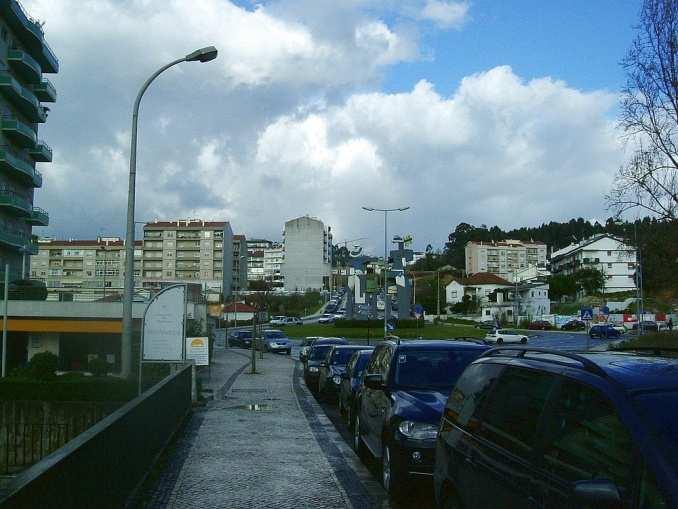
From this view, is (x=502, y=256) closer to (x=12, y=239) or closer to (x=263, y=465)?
(x=12, y=239)

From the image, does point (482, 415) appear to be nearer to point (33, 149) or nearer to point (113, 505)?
point (113, 505)

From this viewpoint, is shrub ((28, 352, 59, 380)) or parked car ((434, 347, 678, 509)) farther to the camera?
shrub ((28, 352, 59, 380))

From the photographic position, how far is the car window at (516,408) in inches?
170

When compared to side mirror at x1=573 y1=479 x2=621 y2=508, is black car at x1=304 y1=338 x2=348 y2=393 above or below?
below

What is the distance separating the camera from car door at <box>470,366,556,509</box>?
13.8ft

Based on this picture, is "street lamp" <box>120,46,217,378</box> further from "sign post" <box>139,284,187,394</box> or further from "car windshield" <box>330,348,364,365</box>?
"car windshield" <box>330,348,364,365</box>

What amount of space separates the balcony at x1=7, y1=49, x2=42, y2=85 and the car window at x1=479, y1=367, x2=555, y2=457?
56717 millimetres

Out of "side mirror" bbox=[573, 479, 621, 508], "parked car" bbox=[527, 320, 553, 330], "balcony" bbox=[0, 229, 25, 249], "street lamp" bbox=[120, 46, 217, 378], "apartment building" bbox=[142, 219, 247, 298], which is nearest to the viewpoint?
"side mirror" bbox=[573, 479, 621, 508]

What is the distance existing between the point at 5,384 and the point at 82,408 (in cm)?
935

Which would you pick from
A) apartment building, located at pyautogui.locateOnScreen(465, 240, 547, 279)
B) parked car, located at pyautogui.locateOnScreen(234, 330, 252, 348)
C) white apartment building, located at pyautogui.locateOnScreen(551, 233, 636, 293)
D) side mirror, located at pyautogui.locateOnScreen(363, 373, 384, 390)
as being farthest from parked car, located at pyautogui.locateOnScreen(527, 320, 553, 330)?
apartment building, located at pyautogui.locateOnScreen(465, 240, 547, 279)

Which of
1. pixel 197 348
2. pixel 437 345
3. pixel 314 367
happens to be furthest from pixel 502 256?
pixel 437 345

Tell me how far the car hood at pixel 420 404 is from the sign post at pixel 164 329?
950 centimetres

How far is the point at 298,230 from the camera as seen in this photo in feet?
524

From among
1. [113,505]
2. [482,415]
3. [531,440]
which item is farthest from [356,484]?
[531,440]
